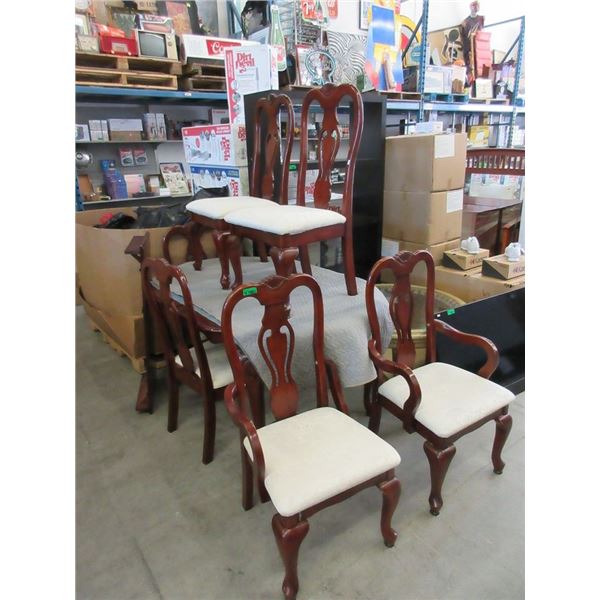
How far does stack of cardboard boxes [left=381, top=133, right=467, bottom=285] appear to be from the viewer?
8.35ft

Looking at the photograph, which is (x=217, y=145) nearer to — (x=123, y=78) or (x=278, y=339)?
(x=123, y=78)

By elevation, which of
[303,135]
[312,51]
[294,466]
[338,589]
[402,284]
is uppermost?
[312,51]

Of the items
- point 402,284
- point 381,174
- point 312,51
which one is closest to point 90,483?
point 402,284

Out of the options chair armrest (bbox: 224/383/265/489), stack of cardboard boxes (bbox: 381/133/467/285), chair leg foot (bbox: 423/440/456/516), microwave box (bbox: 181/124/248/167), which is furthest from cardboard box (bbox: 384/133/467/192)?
chair armrest (bbox: 224/383/265/489)

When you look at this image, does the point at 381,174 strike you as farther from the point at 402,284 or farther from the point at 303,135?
the point at 402,284

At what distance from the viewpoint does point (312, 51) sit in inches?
133

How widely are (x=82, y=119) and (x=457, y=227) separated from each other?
115 inches

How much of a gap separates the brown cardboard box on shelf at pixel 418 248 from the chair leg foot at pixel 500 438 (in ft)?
4.08

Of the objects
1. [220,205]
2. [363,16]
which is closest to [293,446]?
[220,205]

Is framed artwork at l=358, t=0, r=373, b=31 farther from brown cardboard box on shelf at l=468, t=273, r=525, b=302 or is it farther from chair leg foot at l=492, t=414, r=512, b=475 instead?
chair leg foot at l=492, t=414, r=512, b=475

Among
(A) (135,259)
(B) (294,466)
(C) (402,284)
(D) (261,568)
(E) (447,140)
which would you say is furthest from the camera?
(E) (447,140)

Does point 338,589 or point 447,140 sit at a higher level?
point 447,140

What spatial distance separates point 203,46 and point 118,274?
2068 millimetres

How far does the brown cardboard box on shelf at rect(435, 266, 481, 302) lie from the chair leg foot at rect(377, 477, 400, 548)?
1.53 m
